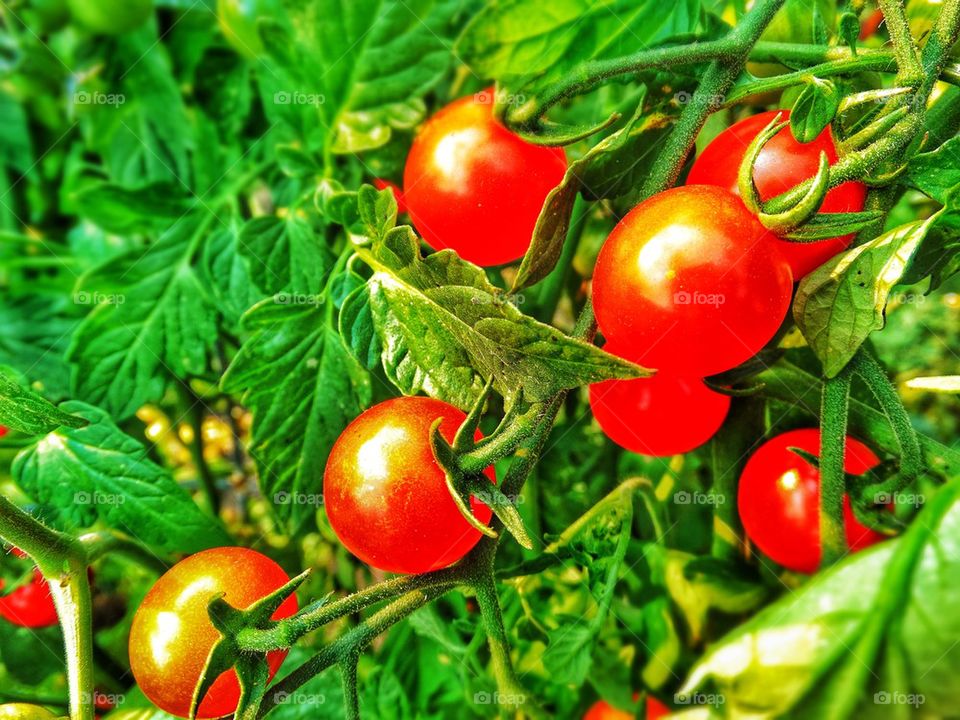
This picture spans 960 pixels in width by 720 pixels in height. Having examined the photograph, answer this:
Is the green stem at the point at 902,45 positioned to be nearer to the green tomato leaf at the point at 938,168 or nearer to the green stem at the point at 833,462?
the green tomato leaf at the point at 938,168

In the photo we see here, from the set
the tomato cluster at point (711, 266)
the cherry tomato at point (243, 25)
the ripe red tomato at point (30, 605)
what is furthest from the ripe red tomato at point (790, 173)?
the ripe red tomato at point (30, 605)

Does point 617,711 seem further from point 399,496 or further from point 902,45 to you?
point 902,45

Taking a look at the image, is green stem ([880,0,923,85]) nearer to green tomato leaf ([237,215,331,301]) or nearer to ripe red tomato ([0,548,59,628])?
green tomato leaf ([237,215,331,301])

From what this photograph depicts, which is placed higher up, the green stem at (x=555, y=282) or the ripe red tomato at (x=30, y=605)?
the green stem at (x=555, y=282)

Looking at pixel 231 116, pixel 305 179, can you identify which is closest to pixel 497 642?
pixel 305 179

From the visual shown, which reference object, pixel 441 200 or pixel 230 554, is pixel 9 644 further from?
pixel 441 200

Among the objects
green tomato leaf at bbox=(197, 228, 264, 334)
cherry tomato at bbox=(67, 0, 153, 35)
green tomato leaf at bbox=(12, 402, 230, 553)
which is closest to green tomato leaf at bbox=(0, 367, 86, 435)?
green tomato leaf at bbox=(12, 402, 230, 553)
